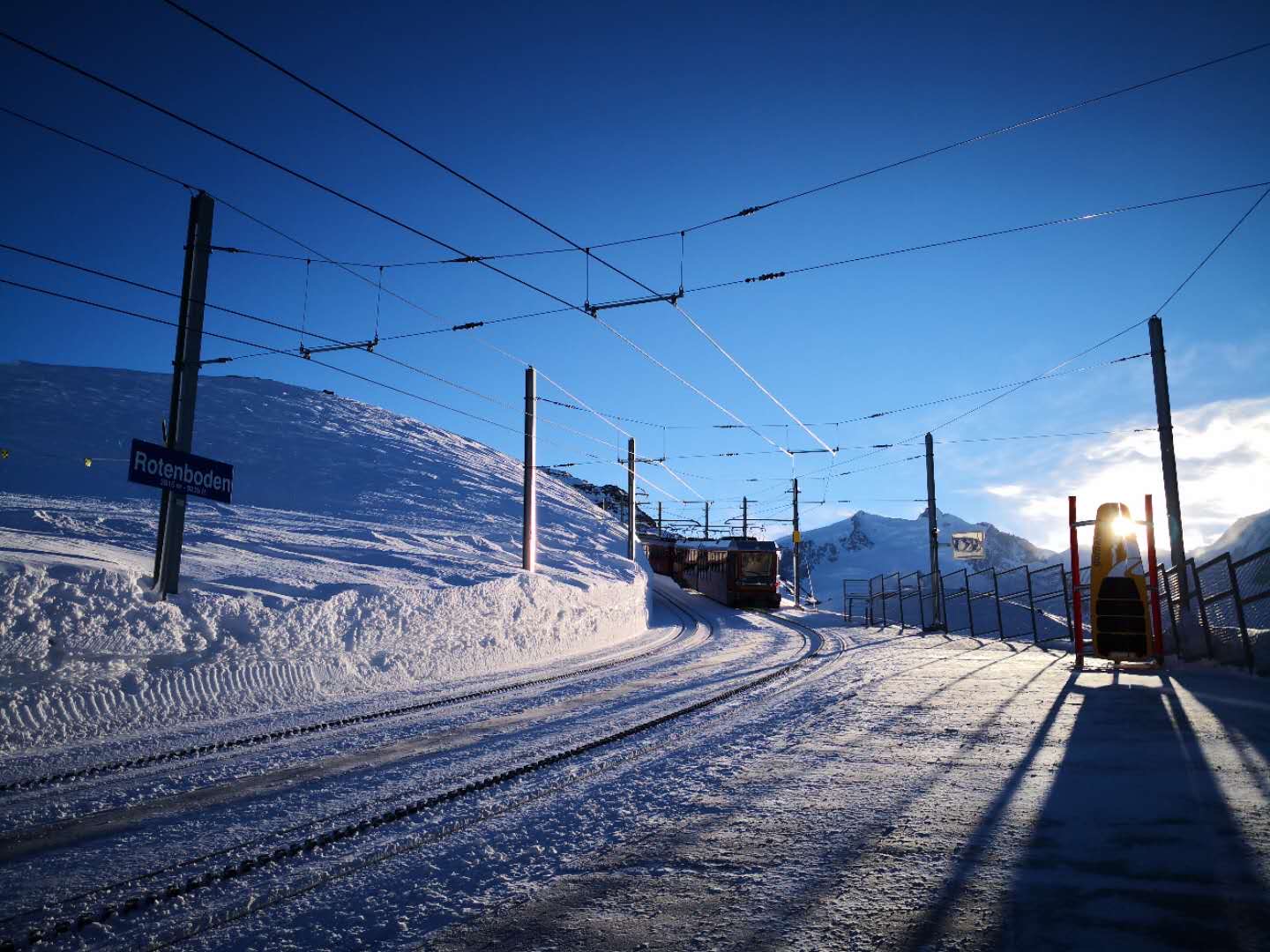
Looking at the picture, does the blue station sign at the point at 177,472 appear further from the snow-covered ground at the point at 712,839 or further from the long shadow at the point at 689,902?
the long shadow at the point at 689,902

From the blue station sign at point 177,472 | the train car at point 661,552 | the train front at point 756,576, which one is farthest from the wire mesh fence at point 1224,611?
the train car at point 661,552

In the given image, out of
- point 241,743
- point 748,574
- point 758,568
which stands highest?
point 758,568

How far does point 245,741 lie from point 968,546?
101 feet

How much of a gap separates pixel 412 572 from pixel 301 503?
18063 mm

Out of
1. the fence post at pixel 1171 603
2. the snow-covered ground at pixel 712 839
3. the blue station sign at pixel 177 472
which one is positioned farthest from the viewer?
the fence post at pixel 1171 603

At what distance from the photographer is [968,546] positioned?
3091 cm

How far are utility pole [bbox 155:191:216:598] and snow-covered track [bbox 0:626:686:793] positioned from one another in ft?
14.1

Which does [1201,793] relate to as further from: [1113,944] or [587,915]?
[587,915]

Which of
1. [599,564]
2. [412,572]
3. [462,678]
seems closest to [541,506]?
[599,564]

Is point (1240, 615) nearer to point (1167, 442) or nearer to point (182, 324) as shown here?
point (1167, 442)

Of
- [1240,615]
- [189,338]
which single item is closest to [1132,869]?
[1240,615]

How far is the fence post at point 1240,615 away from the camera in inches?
412

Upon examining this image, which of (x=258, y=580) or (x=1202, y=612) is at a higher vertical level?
(x=258, y=580)

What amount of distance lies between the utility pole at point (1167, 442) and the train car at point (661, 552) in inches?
1685
